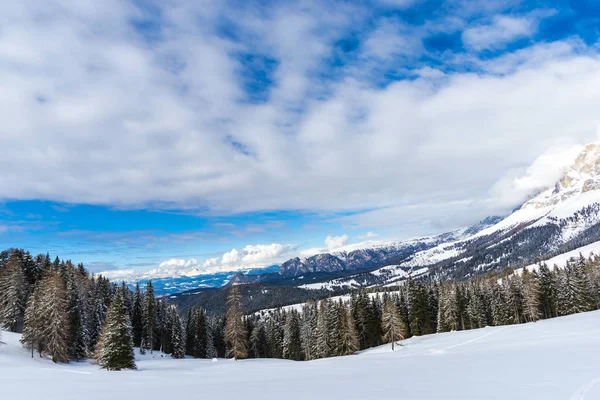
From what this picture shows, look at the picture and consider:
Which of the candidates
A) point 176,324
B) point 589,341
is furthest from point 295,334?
point 589,341

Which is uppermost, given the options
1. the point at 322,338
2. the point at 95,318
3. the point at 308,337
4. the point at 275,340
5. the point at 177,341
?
the point at 95,318

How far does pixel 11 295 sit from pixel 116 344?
93.3ft

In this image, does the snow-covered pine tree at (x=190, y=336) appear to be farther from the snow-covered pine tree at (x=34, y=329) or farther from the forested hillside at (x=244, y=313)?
the snow-covered pine tree at (x=34, y=329)

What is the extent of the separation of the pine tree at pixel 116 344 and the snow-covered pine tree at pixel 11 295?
25.5 meters

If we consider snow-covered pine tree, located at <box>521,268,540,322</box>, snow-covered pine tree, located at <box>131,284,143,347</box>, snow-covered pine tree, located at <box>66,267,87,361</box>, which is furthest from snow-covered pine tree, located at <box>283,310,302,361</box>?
snow-covered pine tree, located at <box>521,268,540,322</box>

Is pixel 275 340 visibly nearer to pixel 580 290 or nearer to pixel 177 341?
pixel 177 341

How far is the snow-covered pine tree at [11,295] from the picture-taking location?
54.8m

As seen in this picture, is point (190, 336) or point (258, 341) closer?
point (190, 336)

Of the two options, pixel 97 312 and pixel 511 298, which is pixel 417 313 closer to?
pixel 511 298

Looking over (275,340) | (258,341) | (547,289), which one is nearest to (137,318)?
(275,340)

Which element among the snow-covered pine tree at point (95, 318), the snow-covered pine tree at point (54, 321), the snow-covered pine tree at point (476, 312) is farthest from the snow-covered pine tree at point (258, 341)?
the snow-covered pine tree at point (476, 312)

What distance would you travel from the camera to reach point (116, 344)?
41.2 m

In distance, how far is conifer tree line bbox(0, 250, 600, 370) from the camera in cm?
4539

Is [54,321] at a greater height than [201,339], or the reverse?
[54,321]
